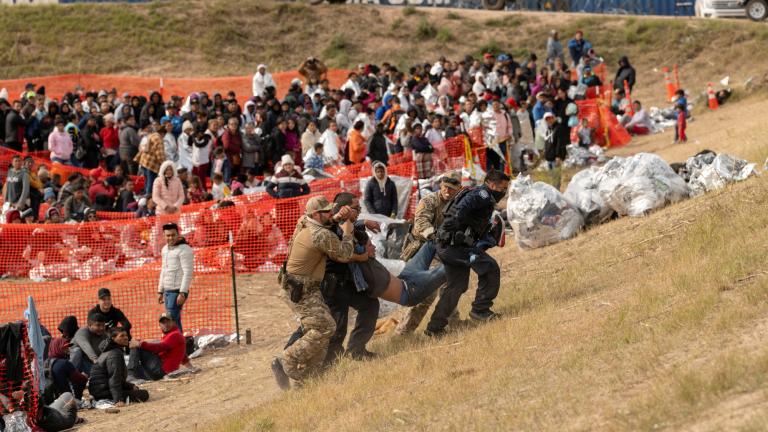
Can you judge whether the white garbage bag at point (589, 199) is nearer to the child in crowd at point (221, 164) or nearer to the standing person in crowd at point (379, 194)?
the standing person in crowd at point (379, 194)

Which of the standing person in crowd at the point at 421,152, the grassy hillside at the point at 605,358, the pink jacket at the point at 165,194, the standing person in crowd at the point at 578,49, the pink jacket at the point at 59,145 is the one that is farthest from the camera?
the standing person in crowd at the point at 578,49

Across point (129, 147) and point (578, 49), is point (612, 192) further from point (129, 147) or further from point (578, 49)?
point (578, 49)

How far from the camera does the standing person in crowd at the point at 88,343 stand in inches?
550

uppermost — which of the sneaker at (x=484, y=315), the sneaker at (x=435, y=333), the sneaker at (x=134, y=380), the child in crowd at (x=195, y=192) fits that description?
the child in crowd at (x=195, y=192)

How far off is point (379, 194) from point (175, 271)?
15.3ft

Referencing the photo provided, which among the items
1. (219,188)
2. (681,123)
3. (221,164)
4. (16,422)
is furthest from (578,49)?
(16,422)

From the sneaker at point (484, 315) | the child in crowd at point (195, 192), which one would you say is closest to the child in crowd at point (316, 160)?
the child in crowd at point (195, 192)

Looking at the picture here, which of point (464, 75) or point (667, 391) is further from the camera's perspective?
point (464, 75)

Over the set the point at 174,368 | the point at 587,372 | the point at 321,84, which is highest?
the point at 321,84

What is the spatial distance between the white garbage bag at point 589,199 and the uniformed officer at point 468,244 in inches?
193

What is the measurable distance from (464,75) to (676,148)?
21.0 ft

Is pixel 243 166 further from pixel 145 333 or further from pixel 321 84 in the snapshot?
pixel 145 333

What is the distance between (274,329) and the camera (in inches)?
631

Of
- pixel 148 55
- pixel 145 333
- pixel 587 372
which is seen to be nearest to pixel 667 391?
pixel 587 372
